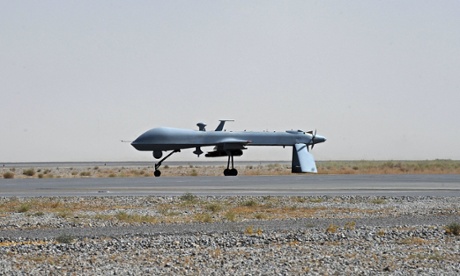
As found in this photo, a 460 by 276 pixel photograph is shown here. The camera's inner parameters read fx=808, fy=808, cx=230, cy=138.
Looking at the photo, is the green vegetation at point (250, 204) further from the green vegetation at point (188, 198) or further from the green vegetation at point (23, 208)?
the green vegetation at point (23, 208)

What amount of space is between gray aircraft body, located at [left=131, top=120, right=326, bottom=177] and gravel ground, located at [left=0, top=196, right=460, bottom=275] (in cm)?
3159

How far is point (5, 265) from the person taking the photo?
1589 cm

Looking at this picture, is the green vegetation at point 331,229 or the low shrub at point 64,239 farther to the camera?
the green vegetation at point 331,229

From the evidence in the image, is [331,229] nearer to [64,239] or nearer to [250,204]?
[64,239]

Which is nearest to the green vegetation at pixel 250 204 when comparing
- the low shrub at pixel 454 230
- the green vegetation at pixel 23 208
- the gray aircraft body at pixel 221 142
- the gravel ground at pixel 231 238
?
the gravel ground at pixel 231 238

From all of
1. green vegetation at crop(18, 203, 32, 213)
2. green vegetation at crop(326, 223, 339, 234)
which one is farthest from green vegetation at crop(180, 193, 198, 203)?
green vegetation at crop(326, 223, 339, 234)

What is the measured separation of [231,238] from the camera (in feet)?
66.7

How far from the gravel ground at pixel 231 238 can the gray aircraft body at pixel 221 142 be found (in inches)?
1244

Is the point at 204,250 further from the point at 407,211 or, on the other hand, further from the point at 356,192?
the point at 356,192

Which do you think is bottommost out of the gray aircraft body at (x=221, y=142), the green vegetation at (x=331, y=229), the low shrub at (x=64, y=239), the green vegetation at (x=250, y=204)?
the low shrub at (x=64, y=239)

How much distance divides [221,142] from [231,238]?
151 feet

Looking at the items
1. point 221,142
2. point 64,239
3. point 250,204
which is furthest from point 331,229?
point 221,142

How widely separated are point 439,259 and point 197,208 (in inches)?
622

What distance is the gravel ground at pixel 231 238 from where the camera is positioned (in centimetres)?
1552
